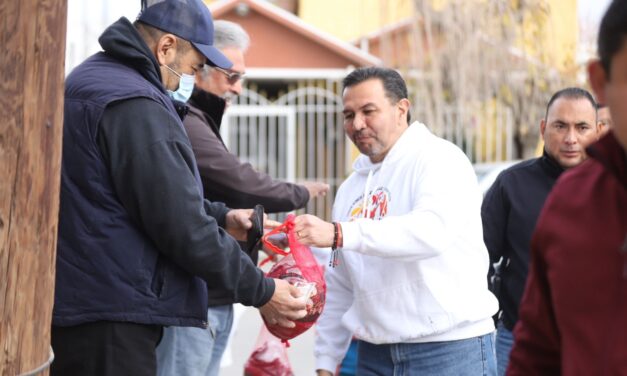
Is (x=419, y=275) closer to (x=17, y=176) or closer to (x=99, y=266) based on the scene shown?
(x=99, y=266)

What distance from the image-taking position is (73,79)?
399cm

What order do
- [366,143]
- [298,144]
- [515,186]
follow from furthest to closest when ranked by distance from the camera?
1. [298,144]
2. [515,186]
3. [366,143]

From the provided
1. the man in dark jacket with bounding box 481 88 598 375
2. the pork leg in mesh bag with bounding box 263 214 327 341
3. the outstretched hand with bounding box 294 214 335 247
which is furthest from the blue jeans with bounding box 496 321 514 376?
the outstretched hand with bounding box 294 214 335 247

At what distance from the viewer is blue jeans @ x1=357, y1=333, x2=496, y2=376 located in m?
4.36

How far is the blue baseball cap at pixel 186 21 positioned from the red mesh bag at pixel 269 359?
75.9 inches

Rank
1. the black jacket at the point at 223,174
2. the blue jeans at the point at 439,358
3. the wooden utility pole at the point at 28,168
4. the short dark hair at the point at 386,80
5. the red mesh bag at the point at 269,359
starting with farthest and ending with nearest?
1. the red mesh bag at the point at 269,359
2. the black jacket at the point at 223,174
3. the short dark hair at the point at 386,80
4. the blue jeans at the point at 439,358
5. the wooden utility pole at the point at 28,168

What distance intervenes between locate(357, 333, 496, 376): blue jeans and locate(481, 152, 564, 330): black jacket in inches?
38.6

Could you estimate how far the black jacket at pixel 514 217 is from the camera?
17.9ft

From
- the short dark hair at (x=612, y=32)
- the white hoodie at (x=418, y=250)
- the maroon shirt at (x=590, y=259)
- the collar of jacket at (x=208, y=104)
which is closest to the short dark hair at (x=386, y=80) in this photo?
the white hoodie at (x=418, y=250)

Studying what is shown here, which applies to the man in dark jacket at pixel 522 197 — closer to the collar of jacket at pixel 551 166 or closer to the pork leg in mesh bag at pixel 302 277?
the collar of jacket at pixel 551 166

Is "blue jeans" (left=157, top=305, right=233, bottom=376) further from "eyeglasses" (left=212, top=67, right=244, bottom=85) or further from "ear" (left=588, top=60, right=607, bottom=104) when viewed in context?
"ear" (left=588, top=60, right=607, bottom=104)

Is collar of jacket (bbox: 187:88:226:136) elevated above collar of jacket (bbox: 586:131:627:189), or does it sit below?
below

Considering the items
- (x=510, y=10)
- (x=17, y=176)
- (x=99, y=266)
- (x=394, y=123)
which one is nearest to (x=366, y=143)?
(x=394, y=123)

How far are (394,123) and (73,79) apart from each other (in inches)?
56.7
